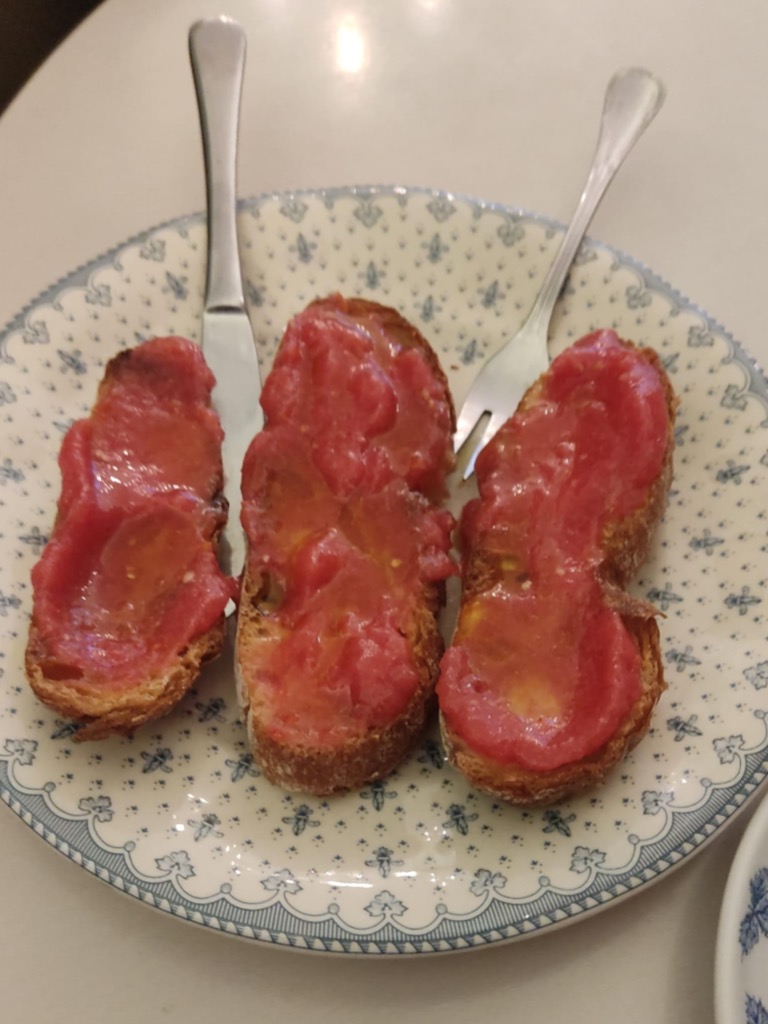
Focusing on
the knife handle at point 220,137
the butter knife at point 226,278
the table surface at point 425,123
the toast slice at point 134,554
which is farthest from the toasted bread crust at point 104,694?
the table surface at point 425,123

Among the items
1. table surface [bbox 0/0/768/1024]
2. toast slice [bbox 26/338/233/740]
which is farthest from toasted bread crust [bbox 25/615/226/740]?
table surface [bbox 0/0/768/1024]

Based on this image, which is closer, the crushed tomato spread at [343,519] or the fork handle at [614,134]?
the crushed tomato spread at [343,519]

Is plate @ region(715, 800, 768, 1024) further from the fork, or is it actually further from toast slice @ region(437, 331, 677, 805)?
the fork

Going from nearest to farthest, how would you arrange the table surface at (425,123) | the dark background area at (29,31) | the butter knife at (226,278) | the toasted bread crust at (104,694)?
the toasted bread crust at (104,694) → the butter knife at (226,278) → the table surface at (425,123) → the dark background area at (29,31)

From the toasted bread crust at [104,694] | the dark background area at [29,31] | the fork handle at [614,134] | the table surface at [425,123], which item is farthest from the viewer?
the dark background area at [29,31]

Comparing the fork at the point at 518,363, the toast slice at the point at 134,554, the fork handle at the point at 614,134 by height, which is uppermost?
the fork handle at the point at 614,134

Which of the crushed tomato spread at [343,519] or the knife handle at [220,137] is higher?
the knife handle at [220,137]

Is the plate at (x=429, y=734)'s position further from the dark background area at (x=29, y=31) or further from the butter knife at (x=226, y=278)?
the dark background area at (x=29, y=31)

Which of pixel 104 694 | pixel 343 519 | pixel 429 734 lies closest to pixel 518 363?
pixel 343 519
